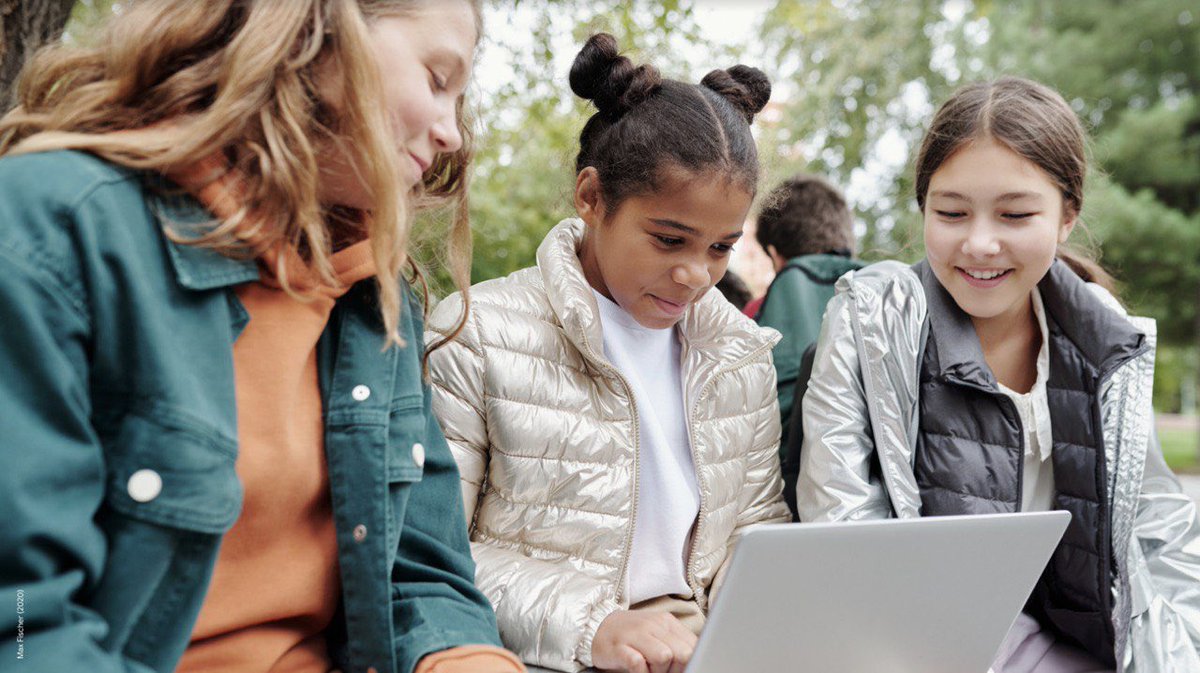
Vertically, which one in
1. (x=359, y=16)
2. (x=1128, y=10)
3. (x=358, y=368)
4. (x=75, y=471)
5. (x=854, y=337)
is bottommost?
(x=75, y=471)

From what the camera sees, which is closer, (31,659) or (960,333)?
(31,659)

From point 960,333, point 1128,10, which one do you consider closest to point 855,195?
point 1128,10

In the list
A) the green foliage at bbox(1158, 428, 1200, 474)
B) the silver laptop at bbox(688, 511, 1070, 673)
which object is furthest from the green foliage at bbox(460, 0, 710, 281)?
the green foliage at bbox(1158, 428, 1200, 474)

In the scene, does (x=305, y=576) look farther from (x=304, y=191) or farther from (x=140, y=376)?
(x=304, y=191)

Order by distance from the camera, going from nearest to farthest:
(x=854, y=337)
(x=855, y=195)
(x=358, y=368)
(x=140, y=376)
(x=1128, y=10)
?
(x=140, y=376) → (x=358, y=368) → (x=854, y=337) → (x=855, y=195) → (x=1128, y=10)

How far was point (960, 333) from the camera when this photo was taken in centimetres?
207

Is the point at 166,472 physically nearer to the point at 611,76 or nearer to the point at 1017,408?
the point at 611,76

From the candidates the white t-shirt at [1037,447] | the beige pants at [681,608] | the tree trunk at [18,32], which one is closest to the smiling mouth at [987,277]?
the white t-shirt at [1037,447]

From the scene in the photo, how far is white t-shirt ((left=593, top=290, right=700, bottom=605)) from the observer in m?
1.89

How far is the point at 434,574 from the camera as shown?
4.68ft

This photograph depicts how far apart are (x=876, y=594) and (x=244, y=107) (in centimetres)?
98

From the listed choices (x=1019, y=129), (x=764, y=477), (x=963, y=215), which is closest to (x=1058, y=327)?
(x=963, y=215)

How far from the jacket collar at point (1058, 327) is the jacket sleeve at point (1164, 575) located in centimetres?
22

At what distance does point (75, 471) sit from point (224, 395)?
174mm
